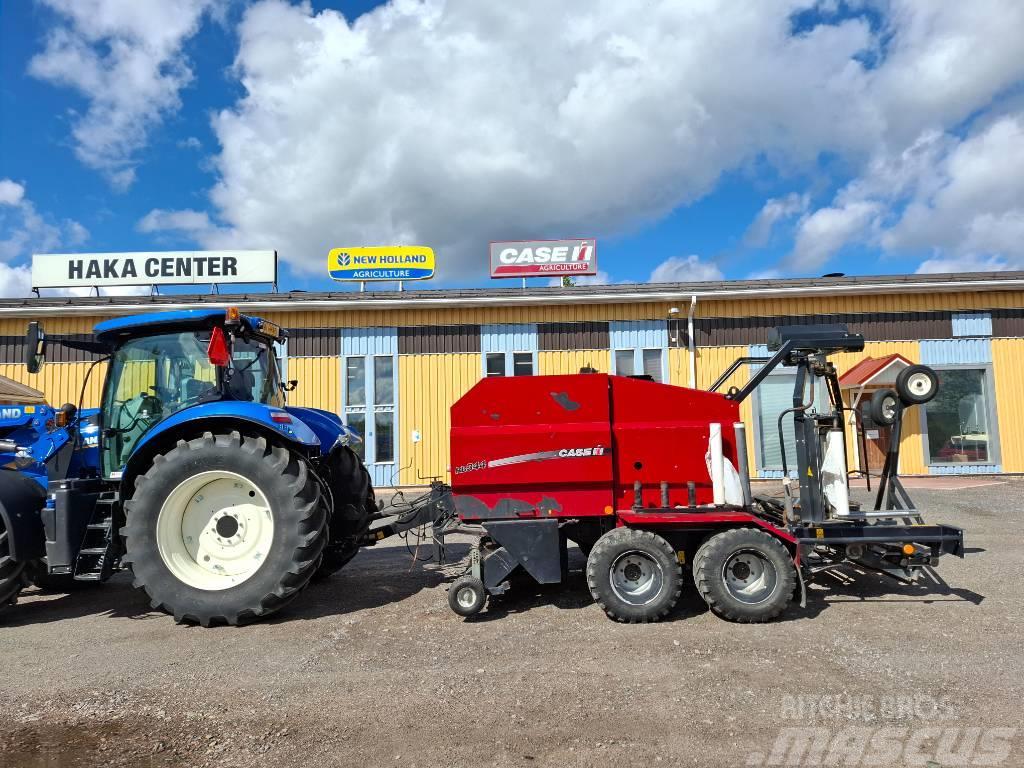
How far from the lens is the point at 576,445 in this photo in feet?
16.5

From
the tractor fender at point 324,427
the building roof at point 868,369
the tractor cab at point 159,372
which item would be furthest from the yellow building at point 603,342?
the tractor cab at point 159,372

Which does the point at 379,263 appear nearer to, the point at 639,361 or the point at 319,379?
the point at 319,379

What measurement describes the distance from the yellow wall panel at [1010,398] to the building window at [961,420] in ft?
0.89

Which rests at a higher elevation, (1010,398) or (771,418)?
(1010,398)

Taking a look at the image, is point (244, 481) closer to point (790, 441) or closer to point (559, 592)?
point (559, 592)

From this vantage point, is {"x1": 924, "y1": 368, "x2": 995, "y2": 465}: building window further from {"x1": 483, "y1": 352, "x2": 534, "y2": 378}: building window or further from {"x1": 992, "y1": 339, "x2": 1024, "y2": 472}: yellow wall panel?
{"x1": 483, "y1": 352, "x2": 534, "y2": 378}: building window

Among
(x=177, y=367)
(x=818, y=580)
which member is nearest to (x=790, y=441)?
(x=818, y=580)

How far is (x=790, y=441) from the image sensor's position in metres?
13.4

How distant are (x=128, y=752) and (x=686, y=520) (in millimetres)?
3780

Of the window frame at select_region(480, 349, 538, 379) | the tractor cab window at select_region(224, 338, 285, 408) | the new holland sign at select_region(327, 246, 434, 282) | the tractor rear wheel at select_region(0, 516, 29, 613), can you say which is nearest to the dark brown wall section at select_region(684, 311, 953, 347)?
the window frame at select_region(480, 349, 538, 379)

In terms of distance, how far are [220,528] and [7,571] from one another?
65.2 inches

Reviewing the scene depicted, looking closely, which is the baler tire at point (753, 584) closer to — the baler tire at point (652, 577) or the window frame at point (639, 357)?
the baler tire at point (652, 577)
